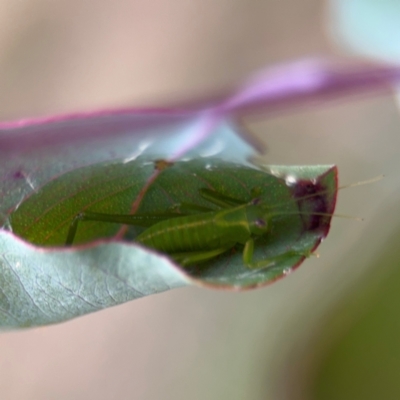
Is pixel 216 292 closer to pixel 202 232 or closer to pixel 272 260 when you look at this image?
pixel 202 232

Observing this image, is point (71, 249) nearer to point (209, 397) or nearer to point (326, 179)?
point (326, 179)

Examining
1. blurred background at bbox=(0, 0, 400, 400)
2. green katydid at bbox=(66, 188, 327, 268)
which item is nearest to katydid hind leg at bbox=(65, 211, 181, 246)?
green katydid at bbox=(66, 188, 327, 268)

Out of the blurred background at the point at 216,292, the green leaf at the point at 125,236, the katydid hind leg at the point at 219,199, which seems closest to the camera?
the green leaf at the point at 125,236

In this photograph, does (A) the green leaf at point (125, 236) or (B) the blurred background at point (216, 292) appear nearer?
(A) the green leaf at point (125, 236)

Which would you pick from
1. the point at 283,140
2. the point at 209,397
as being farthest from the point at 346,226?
the point at 209,397

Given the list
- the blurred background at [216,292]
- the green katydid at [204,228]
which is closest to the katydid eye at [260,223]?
the green katydid at [204,228]

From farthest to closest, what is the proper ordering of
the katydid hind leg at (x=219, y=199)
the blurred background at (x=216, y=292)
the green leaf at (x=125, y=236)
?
1. the blurred background at (x=216, y=292)
2. the katydid hind leg at (x=219, y=199)
3. the green leaf at (x=125, y=236)

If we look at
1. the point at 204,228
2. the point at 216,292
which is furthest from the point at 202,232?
the point at 216,292

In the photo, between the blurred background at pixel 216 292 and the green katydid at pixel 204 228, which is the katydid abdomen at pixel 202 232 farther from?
the blurred background at pixel 216 292

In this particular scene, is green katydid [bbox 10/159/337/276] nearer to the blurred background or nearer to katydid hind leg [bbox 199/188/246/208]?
katydid hind leg [bbox 199/188/246/208]
